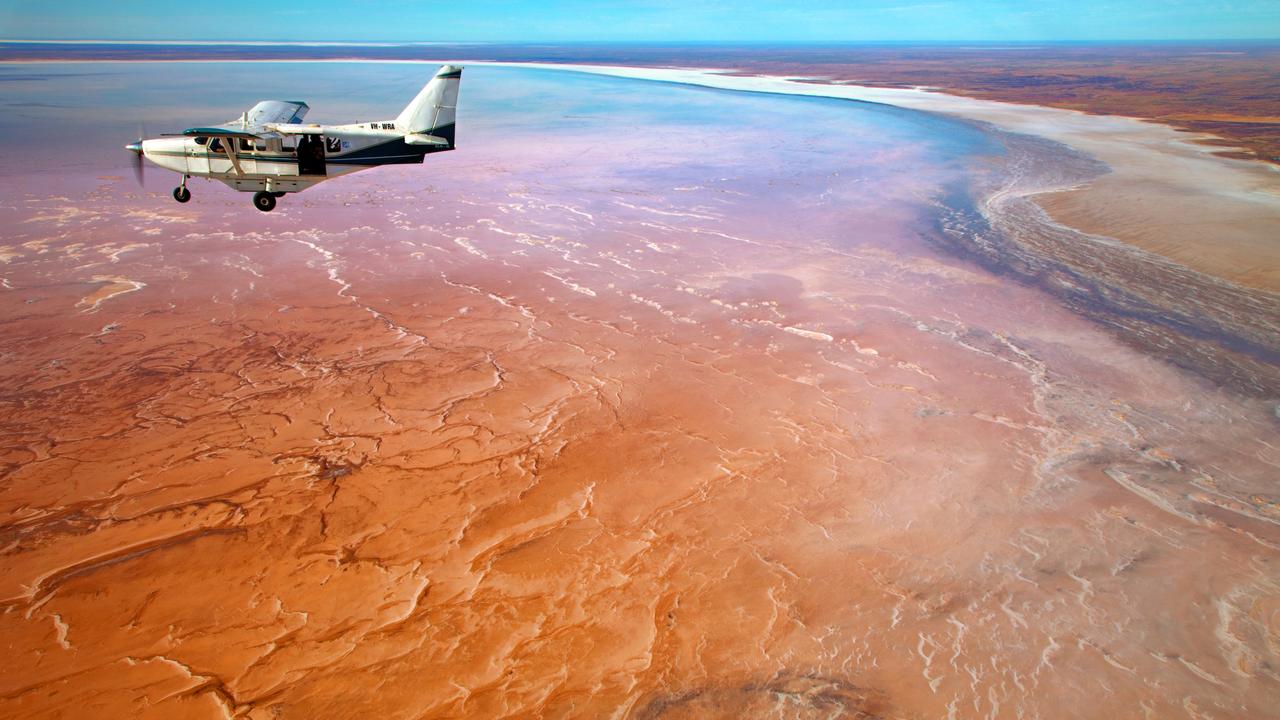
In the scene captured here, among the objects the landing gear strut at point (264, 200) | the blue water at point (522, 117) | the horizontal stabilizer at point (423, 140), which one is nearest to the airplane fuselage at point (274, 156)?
the landing gear strut at point (264, 200)

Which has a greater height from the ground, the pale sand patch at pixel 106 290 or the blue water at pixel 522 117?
the blue water at pixel 522 117

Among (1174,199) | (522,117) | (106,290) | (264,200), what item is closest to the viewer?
(264,200)

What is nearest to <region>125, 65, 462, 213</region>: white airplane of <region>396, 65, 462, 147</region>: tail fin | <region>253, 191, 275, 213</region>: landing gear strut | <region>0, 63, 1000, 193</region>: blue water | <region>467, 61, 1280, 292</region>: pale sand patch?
<region>253, 191, 275, 213</region>: landing gear strut

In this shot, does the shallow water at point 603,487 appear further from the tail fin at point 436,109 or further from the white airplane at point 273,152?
the tail fin at point 436,109

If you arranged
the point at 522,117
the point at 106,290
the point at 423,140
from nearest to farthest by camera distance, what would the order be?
the point at 106,290 → the point at 423,140 → the point at 522,117

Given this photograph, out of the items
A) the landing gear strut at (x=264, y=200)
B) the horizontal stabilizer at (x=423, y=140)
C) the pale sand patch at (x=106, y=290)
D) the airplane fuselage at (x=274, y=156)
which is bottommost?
the pale sand patch at (x=106, y=290)

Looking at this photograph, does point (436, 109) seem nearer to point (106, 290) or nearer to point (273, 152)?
point (273, 152)

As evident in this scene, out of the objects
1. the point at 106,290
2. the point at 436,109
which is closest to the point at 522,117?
the point at 436,109
